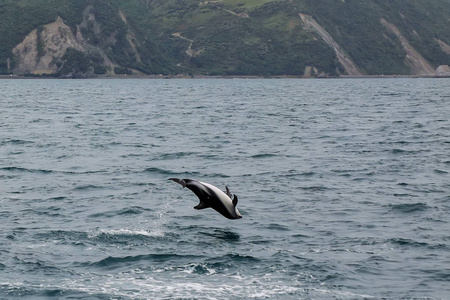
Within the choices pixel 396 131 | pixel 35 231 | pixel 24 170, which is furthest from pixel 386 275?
pixel 396 131

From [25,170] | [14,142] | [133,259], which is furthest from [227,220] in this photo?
[14,142]

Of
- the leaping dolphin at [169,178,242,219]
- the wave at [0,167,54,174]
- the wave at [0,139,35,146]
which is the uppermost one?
the leaping dolphin at [169,178,242,219]

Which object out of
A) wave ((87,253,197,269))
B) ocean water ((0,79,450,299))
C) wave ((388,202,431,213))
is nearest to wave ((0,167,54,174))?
ocean water ((0,79,450,299))

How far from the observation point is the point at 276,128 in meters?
55.7

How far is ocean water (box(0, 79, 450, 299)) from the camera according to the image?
17094mm

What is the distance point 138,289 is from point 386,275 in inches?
243

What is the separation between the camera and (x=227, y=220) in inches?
931

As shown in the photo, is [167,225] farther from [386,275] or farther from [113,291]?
[386,275]

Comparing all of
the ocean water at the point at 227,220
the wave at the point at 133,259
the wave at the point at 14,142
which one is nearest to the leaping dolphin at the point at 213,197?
the ocean water at the point at 227,220

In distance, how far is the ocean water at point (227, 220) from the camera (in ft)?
56.1

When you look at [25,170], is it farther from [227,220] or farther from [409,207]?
[409,207]

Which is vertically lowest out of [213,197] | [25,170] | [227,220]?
[25,170]

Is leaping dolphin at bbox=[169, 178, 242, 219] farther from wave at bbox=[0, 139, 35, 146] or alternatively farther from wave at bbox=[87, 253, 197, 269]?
wave at bbox=[0, 139, 35, 146]

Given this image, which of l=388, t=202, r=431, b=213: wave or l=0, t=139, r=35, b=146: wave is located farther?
l=0, t=139, r=35, b=146: wave
